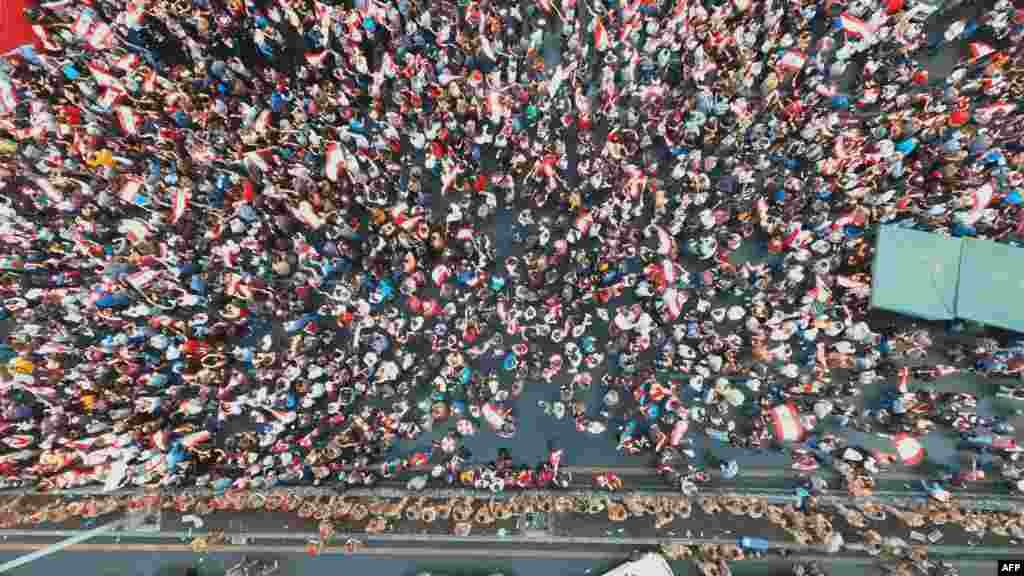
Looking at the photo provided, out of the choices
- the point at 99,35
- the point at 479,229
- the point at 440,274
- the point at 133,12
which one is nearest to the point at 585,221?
the point at 479,229

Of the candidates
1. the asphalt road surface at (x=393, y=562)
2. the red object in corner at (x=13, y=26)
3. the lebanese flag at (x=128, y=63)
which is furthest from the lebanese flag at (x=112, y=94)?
the asphalt road surface at (x=393, y=562)

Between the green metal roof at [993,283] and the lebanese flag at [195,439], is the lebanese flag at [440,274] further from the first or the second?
the green metal roof at [993,283]

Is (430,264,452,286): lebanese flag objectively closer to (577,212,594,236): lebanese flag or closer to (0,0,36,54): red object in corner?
(577,212,594,236): lebanese flag

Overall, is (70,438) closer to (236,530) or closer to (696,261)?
(236,530)

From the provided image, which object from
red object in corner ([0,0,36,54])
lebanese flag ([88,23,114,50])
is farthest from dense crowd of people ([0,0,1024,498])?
red object in corner ([0,0,36,54])

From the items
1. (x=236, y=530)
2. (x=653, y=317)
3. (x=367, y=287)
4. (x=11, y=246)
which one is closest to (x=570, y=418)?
(x=653, y=317)

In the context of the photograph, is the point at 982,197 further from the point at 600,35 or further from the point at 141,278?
the point at 141,278
